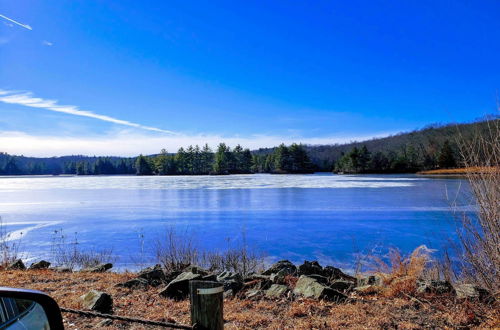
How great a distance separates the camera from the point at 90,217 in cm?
1498

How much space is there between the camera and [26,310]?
167cm

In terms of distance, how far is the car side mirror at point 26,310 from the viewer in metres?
1.56

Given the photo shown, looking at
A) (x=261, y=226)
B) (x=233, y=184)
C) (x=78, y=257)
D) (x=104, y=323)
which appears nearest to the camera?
(x=104, y=323)

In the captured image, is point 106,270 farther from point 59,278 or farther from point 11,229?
point 11,229

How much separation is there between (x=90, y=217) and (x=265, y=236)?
860cm

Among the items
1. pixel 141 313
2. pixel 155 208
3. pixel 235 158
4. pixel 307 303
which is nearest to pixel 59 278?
pixel 141 313

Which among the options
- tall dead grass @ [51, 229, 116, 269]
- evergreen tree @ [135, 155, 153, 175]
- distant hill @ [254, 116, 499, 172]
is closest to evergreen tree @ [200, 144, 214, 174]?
evergreen tree @ [135, 155, 153, 175]

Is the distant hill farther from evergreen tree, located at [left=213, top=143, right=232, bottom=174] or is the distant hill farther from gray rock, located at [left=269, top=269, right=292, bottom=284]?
evergreen tree, located at [left=213, top=143, right=232, bottom=174]

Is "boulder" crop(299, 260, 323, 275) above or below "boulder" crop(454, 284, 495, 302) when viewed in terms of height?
below

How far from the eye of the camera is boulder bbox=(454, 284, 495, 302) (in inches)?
173

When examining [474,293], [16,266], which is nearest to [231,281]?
[474,293]

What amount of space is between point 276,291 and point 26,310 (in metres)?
3.86

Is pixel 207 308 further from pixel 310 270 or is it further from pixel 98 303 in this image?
pixel 310 270

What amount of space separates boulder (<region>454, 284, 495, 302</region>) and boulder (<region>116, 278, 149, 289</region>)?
4.62m
